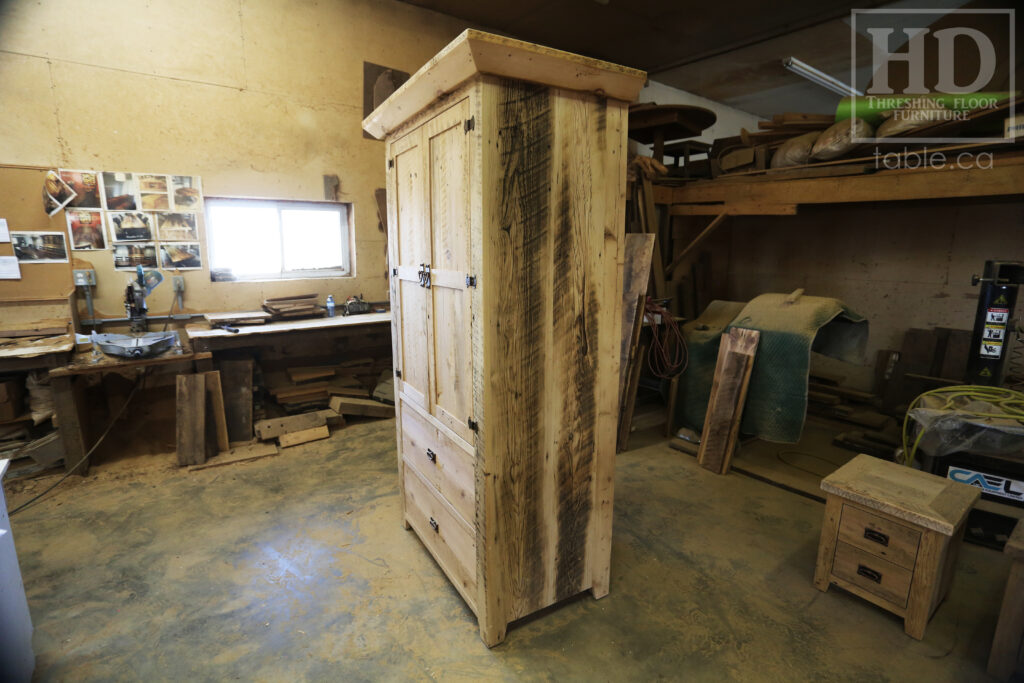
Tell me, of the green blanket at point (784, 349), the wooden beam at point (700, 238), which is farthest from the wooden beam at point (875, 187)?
the green blanket at point (784, 349)

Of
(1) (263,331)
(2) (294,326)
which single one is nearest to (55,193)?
(1) (263,331)

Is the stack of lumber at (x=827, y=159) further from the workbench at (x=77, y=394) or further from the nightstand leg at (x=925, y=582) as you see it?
the workbench at (x=77, y=394)

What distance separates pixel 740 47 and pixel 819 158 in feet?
9.85

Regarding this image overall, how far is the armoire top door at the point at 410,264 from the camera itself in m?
2.17

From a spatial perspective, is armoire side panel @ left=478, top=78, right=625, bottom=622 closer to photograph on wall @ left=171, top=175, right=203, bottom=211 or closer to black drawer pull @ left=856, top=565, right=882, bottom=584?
black drawer pull @ left=856, top=565, right=882, bottom=584

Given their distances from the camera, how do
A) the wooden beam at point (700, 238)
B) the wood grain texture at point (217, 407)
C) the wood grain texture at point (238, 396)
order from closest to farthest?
the wood grain texture at point (217, 407) → the wood grain texture at point (238, 396) → the wooden beam at point (700, 238)

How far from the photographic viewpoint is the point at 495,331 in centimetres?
177

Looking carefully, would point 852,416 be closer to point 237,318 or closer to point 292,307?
point 292,307

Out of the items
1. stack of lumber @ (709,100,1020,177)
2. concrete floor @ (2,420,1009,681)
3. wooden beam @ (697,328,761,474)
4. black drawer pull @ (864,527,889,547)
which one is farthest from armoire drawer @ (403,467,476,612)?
stack of lumber @ (709,100,1020,177)

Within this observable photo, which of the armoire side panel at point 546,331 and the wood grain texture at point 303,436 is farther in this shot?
the wood grain texture at point 303,436

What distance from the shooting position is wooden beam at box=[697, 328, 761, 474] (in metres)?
3.41

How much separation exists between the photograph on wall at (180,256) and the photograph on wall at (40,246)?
0.61 metres

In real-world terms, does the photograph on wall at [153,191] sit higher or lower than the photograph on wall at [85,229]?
higher

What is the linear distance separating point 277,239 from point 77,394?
2.00 metres
